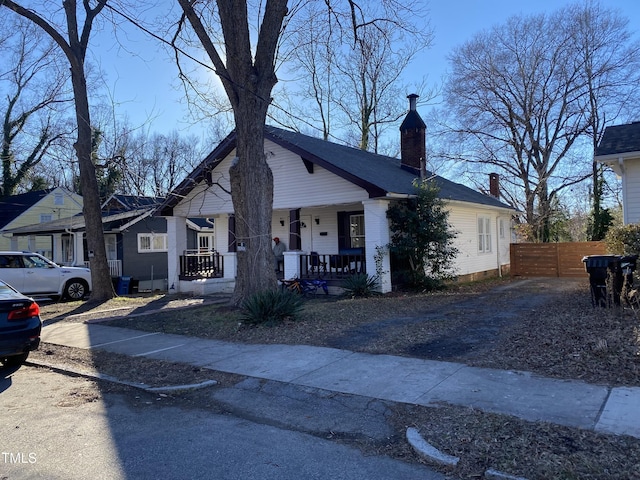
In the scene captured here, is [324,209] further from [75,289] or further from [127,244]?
[127,244]

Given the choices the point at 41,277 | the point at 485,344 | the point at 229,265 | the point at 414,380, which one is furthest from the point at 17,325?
the point at 229,265

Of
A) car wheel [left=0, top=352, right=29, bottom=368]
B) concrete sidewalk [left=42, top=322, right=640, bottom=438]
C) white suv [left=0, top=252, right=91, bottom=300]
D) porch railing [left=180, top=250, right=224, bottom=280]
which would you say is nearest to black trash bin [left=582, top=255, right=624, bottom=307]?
concrete sidewalk [left=42, top=322, right=640, bottom=438]

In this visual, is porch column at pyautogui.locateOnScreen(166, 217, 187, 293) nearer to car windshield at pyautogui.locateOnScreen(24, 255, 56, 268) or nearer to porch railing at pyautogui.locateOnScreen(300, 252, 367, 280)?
car windshield at pyautogui.locateOnScreen(24, 255, 56, 268)

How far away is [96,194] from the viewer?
50.2 feet

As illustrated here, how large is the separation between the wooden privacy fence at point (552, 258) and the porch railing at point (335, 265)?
10320 millimetres

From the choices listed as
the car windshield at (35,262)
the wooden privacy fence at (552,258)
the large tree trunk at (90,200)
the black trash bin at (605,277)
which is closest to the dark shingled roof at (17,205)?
the car windshield at (35,262)

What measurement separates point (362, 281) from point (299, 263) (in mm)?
2835

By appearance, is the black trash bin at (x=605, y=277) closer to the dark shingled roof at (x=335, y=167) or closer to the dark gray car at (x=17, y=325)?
the dark shingled roof at (x=335, y=167)

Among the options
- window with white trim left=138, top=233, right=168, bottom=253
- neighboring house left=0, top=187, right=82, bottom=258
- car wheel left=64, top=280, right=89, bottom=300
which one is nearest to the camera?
car wheel left=64, top=280, right=89, bottom=300

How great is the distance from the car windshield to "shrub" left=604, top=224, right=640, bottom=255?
16.7 meters

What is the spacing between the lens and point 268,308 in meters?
9.46

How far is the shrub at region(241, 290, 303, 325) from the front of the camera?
9422 millimetres

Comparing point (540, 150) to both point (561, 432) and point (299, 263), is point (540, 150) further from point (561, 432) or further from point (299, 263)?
point (561, 432)

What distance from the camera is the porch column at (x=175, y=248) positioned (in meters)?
18.4
